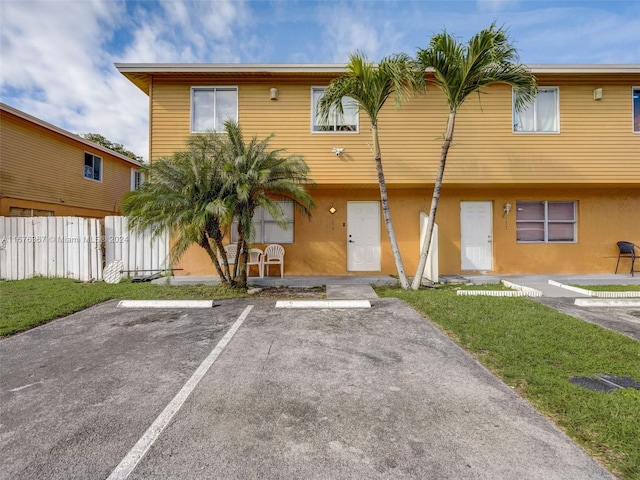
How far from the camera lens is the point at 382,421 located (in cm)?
244

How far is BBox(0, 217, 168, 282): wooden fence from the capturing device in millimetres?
8992

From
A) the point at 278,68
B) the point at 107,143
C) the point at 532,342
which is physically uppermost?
the point at 107,143

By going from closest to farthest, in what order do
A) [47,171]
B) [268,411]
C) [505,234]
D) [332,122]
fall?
1. [268,411]
2. [332,122]
3. [505,234]
4. [47,171]

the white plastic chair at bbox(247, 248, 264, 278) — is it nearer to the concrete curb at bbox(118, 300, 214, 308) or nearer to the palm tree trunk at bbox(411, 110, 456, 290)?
the concrete curb at bbox(118, 300, 214, 308)

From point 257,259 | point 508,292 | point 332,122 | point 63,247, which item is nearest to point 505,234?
point 508,292

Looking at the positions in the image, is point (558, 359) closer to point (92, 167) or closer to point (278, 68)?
point (278, 68)

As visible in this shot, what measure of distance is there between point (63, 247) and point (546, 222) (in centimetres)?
1476

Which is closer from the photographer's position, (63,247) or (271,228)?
(63,247)

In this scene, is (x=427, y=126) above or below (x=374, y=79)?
below

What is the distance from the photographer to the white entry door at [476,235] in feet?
31.7

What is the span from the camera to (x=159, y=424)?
7.89 ft

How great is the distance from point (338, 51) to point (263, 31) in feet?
11.5

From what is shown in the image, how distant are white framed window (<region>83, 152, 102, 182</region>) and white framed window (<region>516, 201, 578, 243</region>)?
18755mm

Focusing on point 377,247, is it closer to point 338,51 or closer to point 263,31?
point 338,51
